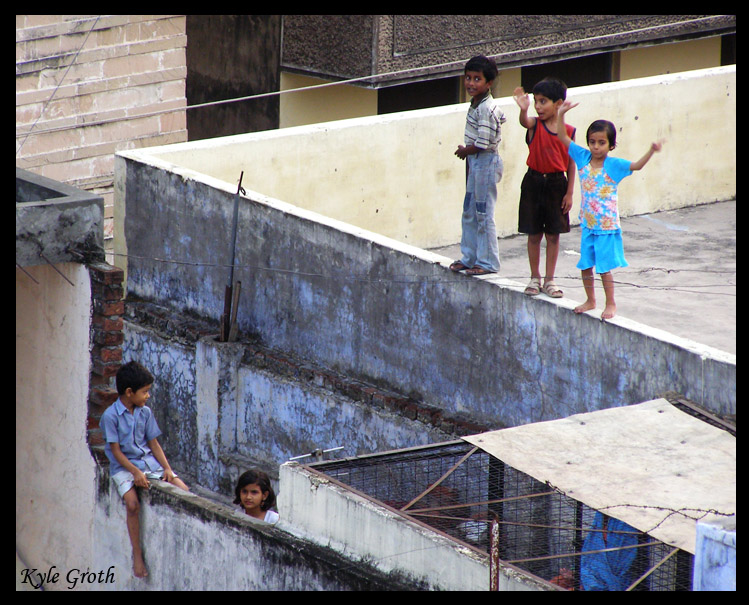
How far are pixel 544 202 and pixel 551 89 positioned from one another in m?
0.76

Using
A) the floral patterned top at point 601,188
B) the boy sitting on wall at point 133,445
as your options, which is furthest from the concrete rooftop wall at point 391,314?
the boy sitting on wall at point 133,445

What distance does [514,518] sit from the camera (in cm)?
838

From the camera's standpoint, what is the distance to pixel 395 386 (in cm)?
1063

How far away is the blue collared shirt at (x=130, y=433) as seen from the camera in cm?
848


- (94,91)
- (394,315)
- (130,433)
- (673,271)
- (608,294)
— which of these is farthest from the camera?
(94,91)

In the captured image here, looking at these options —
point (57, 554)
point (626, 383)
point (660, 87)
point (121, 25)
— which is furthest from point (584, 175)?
point (121, 25)

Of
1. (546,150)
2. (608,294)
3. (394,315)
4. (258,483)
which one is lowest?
(258,483)

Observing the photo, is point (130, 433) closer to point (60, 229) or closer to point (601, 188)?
point (60, 229)

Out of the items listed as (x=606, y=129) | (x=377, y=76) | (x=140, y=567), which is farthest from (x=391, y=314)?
(x=377, y=76)

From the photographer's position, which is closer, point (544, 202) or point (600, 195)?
point (600, 195)

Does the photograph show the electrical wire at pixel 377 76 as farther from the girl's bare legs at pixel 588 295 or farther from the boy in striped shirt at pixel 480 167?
the girl's bare legs at pixel 588 295

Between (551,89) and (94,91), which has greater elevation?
(551,89)

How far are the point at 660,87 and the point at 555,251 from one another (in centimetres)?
527

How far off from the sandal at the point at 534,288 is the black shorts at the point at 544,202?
0.35 m
